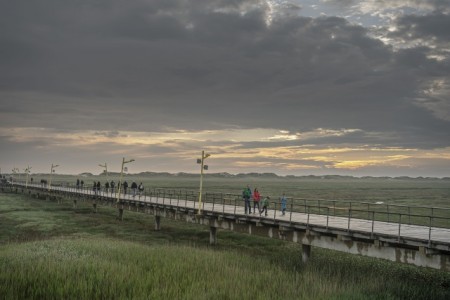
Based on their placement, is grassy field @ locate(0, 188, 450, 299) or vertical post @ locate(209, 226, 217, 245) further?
vertical post @ locate(209, 226, 217, 245)

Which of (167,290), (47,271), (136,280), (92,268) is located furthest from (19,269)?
(167,290)

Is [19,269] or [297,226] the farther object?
[297,226]

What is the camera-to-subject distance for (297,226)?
879 inches

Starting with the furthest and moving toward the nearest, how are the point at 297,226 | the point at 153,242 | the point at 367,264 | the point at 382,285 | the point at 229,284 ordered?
the point at 153,242, the point at 367,264, the point at 297,226, the point at 382,285, the point at 229,284

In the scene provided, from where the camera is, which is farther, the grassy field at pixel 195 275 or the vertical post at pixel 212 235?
the vertical post at pixel 212 235

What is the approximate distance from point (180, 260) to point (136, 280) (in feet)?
13.3

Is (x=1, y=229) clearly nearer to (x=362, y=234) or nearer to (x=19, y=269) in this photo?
(x=19, y=269)

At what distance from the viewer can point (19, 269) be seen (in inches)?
635

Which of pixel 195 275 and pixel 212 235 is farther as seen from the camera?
pixel 212 235

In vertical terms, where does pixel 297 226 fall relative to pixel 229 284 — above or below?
above

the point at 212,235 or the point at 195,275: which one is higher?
the point at 195,275

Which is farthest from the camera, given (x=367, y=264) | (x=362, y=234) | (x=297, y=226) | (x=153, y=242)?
(x=153, y=242)

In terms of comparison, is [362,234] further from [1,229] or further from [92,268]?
[1,229]

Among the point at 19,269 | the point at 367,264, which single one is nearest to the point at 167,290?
the point at 19,269
